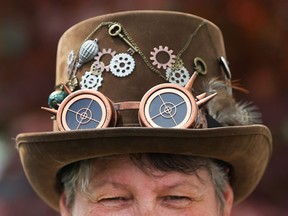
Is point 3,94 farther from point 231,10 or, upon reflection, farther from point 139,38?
point 139,38

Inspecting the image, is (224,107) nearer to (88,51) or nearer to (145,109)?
(145,109)

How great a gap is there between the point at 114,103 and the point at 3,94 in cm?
197

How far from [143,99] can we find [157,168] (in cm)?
27

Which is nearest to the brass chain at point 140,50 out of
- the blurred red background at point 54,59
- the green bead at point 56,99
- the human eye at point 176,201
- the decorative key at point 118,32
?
the decorative key at point 118,32

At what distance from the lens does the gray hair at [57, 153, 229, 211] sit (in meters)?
3.82

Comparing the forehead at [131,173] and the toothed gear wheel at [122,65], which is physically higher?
the toothed gear wheel at [122,65]

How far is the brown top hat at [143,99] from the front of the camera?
3.72 metres

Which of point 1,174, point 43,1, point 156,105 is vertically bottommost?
point 1,174

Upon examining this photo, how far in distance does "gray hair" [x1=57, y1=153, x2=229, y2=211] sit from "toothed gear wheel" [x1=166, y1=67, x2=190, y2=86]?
11.0 inches

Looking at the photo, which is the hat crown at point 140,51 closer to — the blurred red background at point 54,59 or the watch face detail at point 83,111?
the watch face detail at point 83,111

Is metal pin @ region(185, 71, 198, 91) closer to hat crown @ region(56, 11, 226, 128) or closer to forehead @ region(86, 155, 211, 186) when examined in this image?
hat crown @ region(56, 11, 226, 128)

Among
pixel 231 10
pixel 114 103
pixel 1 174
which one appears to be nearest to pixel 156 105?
pixel 114 103

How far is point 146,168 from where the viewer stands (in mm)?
3824

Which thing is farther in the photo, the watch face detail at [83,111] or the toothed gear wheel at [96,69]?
the toothed gear wheel at [96,69]
